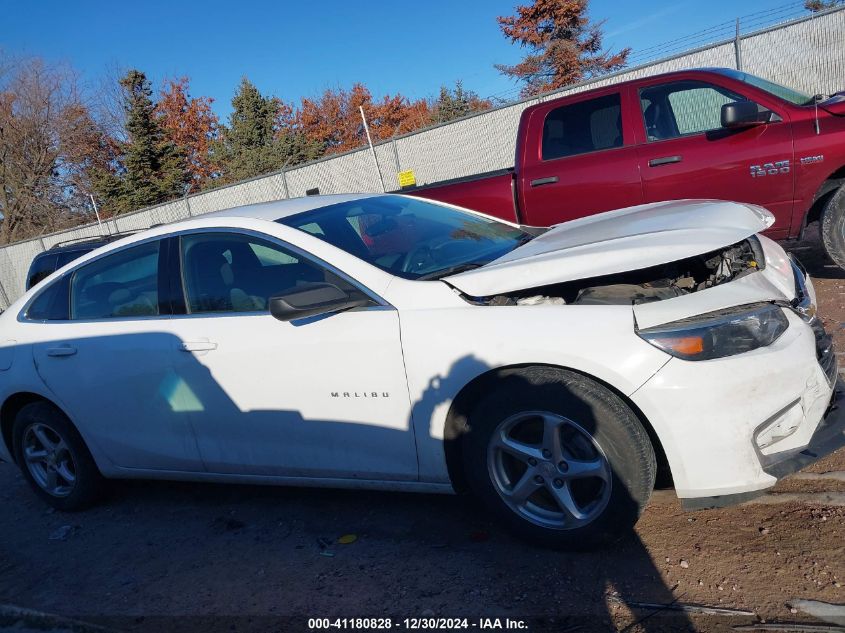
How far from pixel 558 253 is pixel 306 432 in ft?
4.69

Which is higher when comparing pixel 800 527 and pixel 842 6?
pixel 842 6

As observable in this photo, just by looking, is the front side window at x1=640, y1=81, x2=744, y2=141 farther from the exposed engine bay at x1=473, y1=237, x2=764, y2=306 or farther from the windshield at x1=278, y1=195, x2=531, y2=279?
the exposed engine bay at x1=473, y1=237, x2=764, y2=306

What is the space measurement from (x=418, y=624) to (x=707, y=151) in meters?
4.64

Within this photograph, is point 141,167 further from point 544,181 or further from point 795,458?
point 795,458

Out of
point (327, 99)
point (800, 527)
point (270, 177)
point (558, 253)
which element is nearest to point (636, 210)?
point (558, 253)

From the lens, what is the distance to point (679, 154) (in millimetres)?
5598

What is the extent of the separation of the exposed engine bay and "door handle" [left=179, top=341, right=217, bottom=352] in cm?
139

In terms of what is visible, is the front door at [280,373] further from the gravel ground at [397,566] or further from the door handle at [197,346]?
the gravel ground at [397,566]

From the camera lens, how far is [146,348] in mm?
3514

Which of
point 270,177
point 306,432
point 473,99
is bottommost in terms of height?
point 306,432

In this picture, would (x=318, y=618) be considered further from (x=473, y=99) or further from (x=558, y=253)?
(x=473, y=99)

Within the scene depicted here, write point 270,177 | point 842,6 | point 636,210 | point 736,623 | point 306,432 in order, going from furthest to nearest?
point 270,177 → point 842,6 → point 636,210 → point 306,432 → point 736,623

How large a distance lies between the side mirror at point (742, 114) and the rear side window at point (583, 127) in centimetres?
96

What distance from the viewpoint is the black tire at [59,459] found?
400cm
